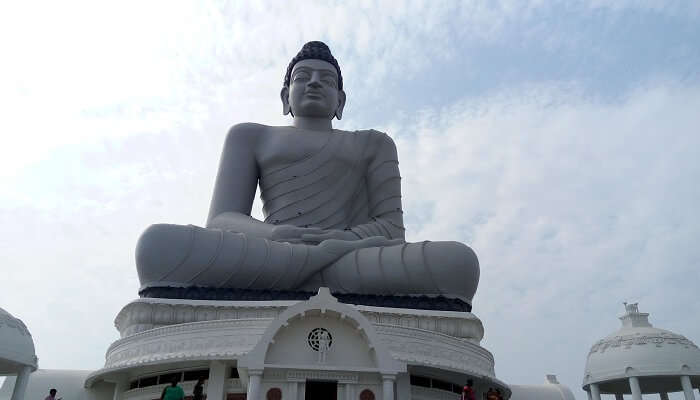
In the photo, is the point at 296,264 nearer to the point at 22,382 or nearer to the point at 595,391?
the point at 22,382

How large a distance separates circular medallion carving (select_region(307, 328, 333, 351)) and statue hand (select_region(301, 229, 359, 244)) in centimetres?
518

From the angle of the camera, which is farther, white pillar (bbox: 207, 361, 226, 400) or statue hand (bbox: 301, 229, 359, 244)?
statue hand (bbox: 301, 229, 359, 244)

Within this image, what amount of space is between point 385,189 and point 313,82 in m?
3.21

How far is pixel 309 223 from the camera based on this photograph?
46.2ft

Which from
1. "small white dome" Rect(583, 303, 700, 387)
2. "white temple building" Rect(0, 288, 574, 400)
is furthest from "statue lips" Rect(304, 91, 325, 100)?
"small white dome" Rect(583, 303, 700, 387)

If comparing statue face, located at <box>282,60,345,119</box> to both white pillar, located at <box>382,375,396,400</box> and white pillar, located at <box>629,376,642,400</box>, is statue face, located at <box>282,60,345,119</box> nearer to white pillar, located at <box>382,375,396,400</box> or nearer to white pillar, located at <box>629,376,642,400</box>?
white pillar, located at <box>629,376,642,400</box>

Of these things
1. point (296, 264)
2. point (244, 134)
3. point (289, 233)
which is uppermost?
point (244, 134)

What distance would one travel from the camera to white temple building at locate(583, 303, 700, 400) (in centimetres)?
1221

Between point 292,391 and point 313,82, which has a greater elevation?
point 313,82

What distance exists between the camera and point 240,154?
49.1ft

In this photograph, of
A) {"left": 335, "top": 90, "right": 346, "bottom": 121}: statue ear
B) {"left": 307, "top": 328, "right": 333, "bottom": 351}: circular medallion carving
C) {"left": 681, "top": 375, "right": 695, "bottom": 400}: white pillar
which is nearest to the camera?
{"left": 307, "top": 328, "right": 333, "bottom": 351}: circular medallion carving

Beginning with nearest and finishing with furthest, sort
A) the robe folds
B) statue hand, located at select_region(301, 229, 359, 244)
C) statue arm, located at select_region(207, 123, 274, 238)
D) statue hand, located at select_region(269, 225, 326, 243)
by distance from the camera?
the robe folds < statue hand, located at select_region(269, 225, 326, 243) < statue hand, located at select_region(301, 229, 359, 244) < statue arm, located at select_region(207, 123, 274, 238)

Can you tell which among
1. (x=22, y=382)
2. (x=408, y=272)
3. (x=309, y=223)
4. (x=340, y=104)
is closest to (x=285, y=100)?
(x=340, y=104)

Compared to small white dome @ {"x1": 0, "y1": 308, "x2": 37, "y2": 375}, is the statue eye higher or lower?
higher
